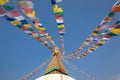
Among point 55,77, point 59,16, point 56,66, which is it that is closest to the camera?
point 59,16

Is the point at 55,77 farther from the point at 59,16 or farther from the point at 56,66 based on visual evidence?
the point at 59,16

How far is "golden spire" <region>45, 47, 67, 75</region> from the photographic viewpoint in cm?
1224

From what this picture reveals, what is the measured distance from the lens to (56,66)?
12500mm

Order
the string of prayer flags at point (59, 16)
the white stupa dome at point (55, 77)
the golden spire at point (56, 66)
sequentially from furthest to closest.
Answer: the golden spire at point (56, 66), the white stupa dome at point (55, 77), the string of prayer flags at point (59, 16)

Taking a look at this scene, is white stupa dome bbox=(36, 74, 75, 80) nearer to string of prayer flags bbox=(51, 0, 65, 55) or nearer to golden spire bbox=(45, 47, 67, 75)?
golden spire bbox=(45, 47, 67, 75)

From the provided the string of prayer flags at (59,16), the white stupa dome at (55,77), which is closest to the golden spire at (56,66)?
the white stupa dome at (55,77)

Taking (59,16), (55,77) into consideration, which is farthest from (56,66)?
(59,16)

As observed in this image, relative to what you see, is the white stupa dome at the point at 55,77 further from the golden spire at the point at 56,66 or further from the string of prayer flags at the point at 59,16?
the string of prayer flags at the point at 59,16

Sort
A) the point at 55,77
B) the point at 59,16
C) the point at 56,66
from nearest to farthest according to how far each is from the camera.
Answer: the point at 59,16, the point at 55,77, the point at 56,66

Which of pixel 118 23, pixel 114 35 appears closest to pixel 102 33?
pixel 114 35

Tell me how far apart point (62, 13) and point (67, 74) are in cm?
506

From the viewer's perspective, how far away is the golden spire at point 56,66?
12.2 m

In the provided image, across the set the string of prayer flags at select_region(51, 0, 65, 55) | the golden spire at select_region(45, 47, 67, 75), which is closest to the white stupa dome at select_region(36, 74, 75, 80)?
the golden spire at select_region(45, 47, 67, 75)

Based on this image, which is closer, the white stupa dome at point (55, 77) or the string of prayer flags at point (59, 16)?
the string of prayer flags at point (59, 16)
